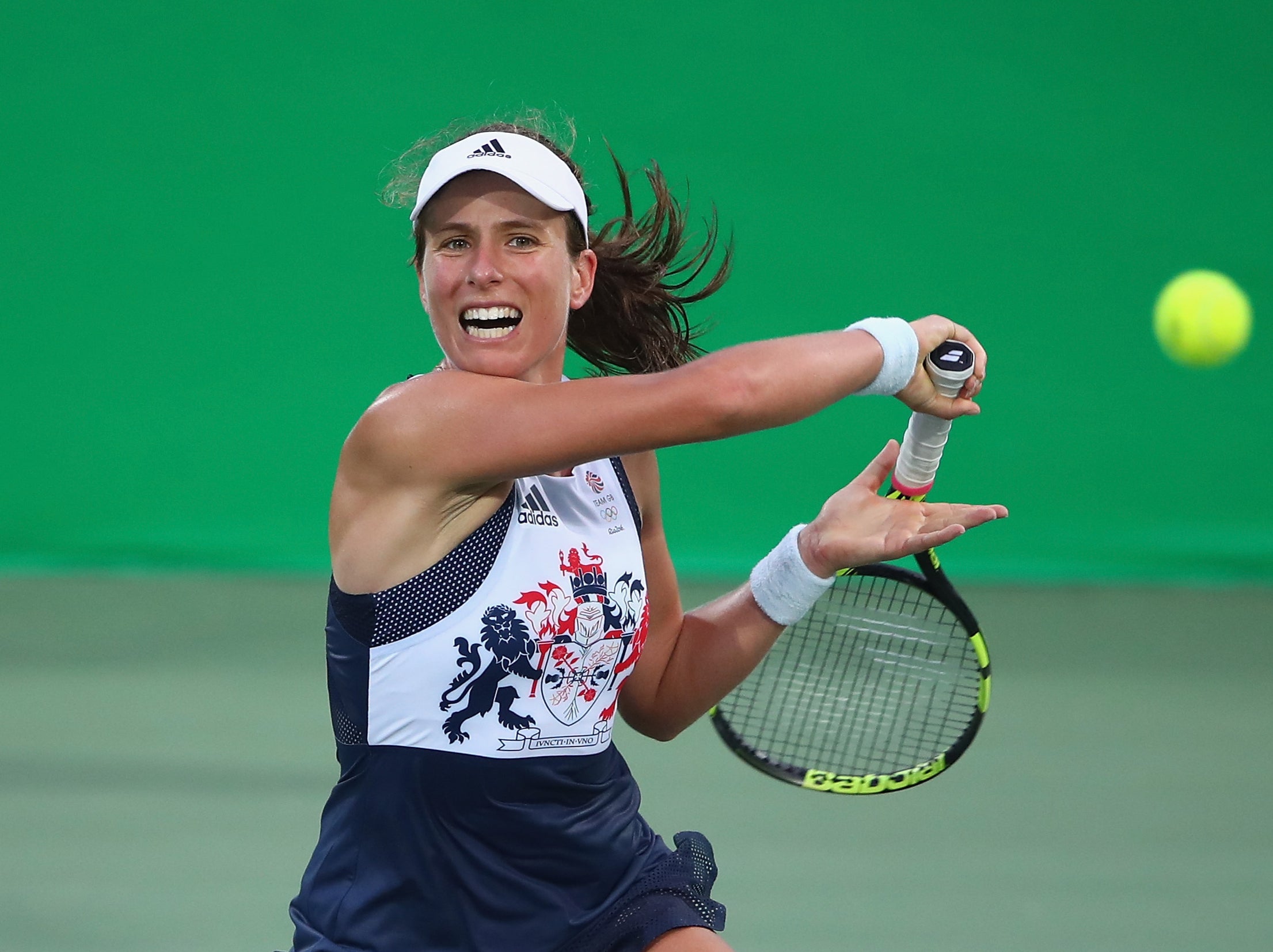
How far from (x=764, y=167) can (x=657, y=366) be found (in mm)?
4439

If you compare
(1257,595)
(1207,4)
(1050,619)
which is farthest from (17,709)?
(1207,4)

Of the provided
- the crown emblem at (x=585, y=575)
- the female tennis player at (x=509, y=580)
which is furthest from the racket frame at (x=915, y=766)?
the crown emblem at (x=585, y=575)

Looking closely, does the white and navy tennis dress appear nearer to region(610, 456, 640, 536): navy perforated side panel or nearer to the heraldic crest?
the heraldic crest

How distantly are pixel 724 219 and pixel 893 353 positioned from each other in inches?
191

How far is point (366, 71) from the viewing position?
647 cm

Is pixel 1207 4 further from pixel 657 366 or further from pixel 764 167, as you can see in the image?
pixel 657 366

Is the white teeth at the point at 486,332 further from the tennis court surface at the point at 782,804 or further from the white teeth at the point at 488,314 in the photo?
the tennis court surface at the point at 782,804

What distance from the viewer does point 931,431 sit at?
6.84 ft

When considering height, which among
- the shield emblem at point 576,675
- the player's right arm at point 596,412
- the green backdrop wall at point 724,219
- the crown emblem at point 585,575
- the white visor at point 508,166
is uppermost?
the green backdrop wall at point 724,219

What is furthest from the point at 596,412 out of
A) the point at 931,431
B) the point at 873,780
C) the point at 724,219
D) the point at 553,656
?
the point at 724,219

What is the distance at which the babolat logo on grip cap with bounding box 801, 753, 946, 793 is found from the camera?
2.35 m

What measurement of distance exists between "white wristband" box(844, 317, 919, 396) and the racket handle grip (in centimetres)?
5

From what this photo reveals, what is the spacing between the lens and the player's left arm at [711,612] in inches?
84.0

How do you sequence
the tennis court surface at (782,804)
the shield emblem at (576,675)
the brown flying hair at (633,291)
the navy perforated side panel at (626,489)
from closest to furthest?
the shield emblem at (576,675) → the navy perforated side panel at (626,489) → the brown flying hair at (633,291) → the tennis court surface at (782,804)
